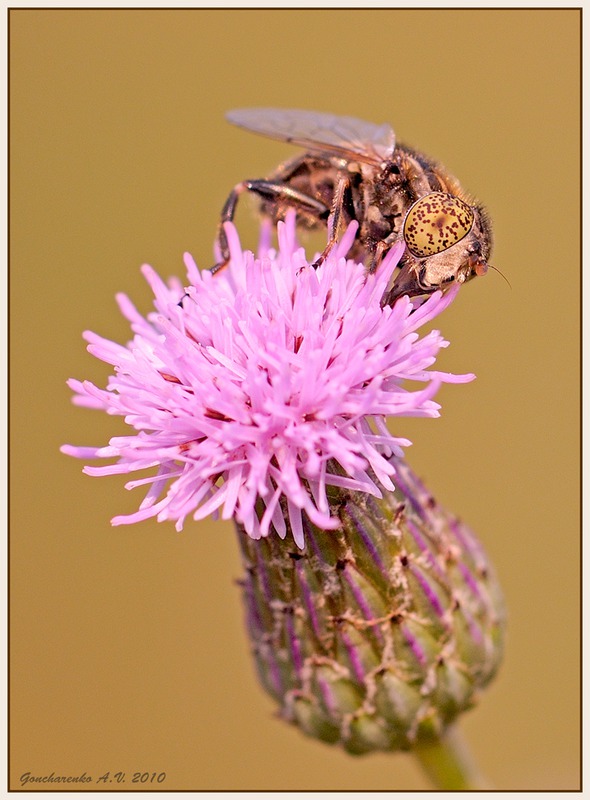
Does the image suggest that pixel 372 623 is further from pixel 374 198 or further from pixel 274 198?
pixel 274 198

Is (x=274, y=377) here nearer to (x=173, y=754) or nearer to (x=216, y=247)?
(x=216, y=247)

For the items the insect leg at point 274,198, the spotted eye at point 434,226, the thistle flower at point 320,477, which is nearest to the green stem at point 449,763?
the thistle flower at point 320,477

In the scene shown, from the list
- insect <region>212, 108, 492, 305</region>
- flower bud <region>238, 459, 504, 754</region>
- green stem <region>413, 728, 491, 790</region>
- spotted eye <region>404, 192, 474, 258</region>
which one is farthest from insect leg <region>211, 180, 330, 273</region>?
green stem <region>413, 728, 491, 790</region>

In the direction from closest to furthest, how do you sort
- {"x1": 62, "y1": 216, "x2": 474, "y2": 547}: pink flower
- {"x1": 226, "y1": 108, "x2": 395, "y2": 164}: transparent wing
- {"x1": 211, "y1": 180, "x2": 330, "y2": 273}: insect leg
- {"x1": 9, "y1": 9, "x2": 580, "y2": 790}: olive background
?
1. {"x1": 62, "y1": 216, "x2": 474, "y2": 547}: pink flower
2. {"x1": 226, "y1": 108, "x2": 395, "y2": 164}: transparent wing
3. {"x1": 211, "y1": 180, "x2": 330, "y2": 273}: insect leg
4. {"x1": 9, "y1": 9, "x2": 580, "y2": 790}: olive background

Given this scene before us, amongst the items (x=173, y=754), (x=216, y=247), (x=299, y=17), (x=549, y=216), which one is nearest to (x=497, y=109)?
(x=549, y=216)

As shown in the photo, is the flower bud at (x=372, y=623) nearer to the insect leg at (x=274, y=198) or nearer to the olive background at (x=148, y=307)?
the insect leg at (x=274, y=198)

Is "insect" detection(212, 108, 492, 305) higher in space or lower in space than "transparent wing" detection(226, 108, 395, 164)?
lower

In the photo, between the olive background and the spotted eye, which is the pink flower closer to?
the spotted eye
